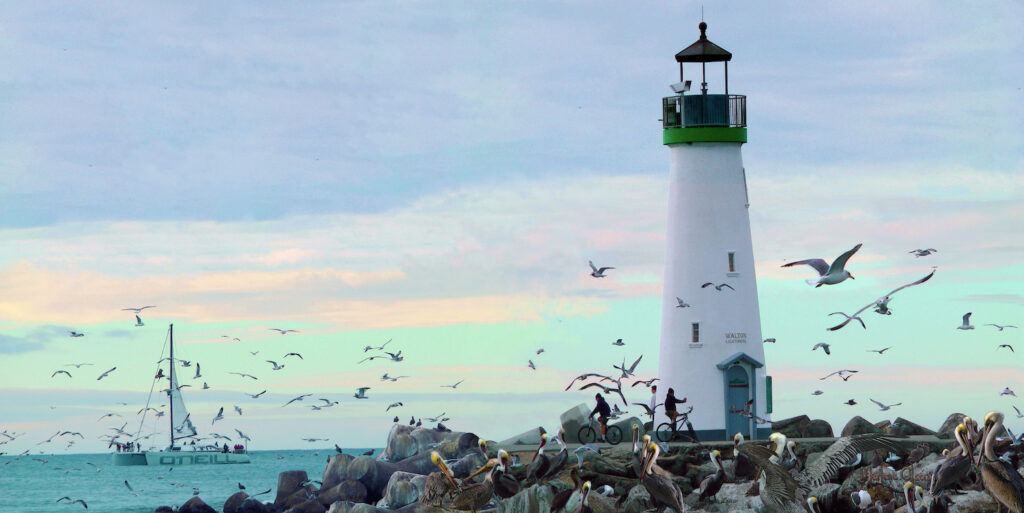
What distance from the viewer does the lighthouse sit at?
4609 centimetres

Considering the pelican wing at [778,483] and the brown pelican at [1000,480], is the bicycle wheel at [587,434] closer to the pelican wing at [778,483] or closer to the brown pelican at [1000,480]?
the pelican wing at [778,483]

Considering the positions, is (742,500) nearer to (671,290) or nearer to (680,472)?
(680,472)

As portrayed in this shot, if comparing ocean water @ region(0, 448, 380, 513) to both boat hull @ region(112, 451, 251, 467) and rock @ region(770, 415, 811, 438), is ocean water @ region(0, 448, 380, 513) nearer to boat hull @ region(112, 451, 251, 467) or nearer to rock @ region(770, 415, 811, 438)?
boat hull @ region(112, 451, 251, 467)

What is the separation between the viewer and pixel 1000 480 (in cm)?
3141

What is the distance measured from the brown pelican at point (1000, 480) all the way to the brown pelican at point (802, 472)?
5.24 meters

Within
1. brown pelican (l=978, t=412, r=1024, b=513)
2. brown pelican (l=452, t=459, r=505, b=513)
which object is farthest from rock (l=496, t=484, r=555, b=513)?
brown pelican (l=978, t=412, r=1024, b=513)

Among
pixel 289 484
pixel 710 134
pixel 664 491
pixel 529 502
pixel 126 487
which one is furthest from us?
pixel 126 487

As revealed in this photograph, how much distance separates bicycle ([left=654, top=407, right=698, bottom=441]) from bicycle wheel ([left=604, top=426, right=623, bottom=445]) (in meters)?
1.17

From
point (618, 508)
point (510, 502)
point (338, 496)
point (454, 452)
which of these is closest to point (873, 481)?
point (618, 508)

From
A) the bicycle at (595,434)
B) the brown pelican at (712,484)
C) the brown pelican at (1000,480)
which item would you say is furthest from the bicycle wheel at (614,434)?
the brown pelican at (1000,480)

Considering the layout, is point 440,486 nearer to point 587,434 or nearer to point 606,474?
point 606,474

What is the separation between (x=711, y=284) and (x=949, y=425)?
922cm

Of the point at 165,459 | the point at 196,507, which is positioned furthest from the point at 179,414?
the point at 196,507

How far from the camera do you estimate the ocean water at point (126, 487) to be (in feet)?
300
